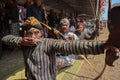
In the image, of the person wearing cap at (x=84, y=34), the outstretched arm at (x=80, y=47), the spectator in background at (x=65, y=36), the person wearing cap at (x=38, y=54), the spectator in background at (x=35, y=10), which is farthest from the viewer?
the person wearing cap at (x=84, y=34)

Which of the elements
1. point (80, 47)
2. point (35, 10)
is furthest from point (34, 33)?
point (35, 10)

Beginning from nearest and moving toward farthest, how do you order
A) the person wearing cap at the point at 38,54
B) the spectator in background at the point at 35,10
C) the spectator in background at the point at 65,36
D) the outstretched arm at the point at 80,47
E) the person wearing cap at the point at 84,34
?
1. the outstretched arm at the point at 80,47
2. the person wearing cap at the point at 38,54
3. the spectator in background at the point at 65,36
4. the spectator in background at the point at 35,10
5. the person wearing cap at the point at 84,34

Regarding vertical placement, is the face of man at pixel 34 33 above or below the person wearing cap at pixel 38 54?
above

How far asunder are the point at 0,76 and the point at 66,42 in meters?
3.08

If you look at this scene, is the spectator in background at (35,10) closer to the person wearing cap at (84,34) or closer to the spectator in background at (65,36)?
the spectator in background at (65,36)

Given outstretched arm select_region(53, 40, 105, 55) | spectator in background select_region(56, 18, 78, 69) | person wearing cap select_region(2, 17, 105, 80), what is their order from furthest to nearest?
spectator in background select_region(56, 18, 78, 69), person wearing cap select_region(2, 17, 105, 80), outstretched arm select_region(53, 40, 105, 55)

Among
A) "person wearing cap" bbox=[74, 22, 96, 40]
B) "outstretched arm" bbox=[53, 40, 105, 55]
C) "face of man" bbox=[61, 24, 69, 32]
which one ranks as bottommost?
"person wearing cap" bbox=[74, 22, 96, 40]

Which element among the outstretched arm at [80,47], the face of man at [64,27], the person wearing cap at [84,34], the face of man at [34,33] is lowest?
the person wearing cap at [84,34]

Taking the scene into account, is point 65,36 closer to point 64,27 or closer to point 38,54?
point 64,27

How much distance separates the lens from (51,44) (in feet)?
12.0

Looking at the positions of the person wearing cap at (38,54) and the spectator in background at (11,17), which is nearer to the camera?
the person wearing cap at (38,54)

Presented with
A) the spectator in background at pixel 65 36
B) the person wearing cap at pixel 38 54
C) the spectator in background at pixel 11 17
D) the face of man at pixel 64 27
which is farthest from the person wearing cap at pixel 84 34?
the person wearing cap at pixel 38 54

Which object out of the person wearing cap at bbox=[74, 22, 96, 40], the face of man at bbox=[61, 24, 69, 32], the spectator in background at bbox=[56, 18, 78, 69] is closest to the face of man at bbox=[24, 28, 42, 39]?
the spectator in background at bbox=[56, 18, 78, 69]

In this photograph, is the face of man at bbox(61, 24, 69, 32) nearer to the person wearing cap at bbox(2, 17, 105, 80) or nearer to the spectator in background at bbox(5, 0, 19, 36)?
the spectator in background at bbox(5, 0, 19, 36)
